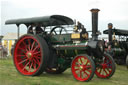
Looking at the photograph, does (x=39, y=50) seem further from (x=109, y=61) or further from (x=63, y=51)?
(x=109, y=61)

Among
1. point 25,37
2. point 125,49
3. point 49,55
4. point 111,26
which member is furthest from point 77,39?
point 125,49

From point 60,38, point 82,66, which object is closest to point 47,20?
point 60,38

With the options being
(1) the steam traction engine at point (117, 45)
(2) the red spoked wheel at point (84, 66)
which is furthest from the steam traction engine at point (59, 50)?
(1) the steam traction engine at point (117, 45)

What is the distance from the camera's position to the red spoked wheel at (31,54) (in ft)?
20.5

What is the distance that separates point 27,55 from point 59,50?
106 cm

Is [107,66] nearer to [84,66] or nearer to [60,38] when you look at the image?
[84,66]

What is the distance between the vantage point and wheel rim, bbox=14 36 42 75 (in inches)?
258

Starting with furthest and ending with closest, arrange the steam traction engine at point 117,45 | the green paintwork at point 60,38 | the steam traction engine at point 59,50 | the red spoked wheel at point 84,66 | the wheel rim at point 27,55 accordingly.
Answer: the steam traction engine at point 117,45 < the wheel rim at point 27,55 < the green paintwork at point 60,38 < the steam traction engine at point 59,50 < the red spoked wheel at point 84,66

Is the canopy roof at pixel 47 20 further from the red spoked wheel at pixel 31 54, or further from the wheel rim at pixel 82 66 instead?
the wheel rim at pixel 82 66

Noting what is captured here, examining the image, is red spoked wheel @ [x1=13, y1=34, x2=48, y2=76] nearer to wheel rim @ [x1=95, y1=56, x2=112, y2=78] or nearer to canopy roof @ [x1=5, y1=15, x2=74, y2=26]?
canopy roof @ [x1=5, y1=15, x2=74, y2=26]

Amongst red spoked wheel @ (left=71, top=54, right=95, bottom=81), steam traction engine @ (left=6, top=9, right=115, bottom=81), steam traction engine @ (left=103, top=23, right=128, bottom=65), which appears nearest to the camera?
red spoked wheel @ (left=71, top=54, right=95, bottom=81)

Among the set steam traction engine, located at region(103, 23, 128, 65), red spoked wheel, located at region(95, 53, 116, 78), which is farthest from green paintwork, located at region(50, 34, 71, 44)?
steam traction engine, located at region(103, 23, 128, 65)

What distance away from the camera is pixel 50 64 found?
21.7ft

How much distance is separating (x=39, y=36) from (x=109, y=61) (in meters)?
2.34
